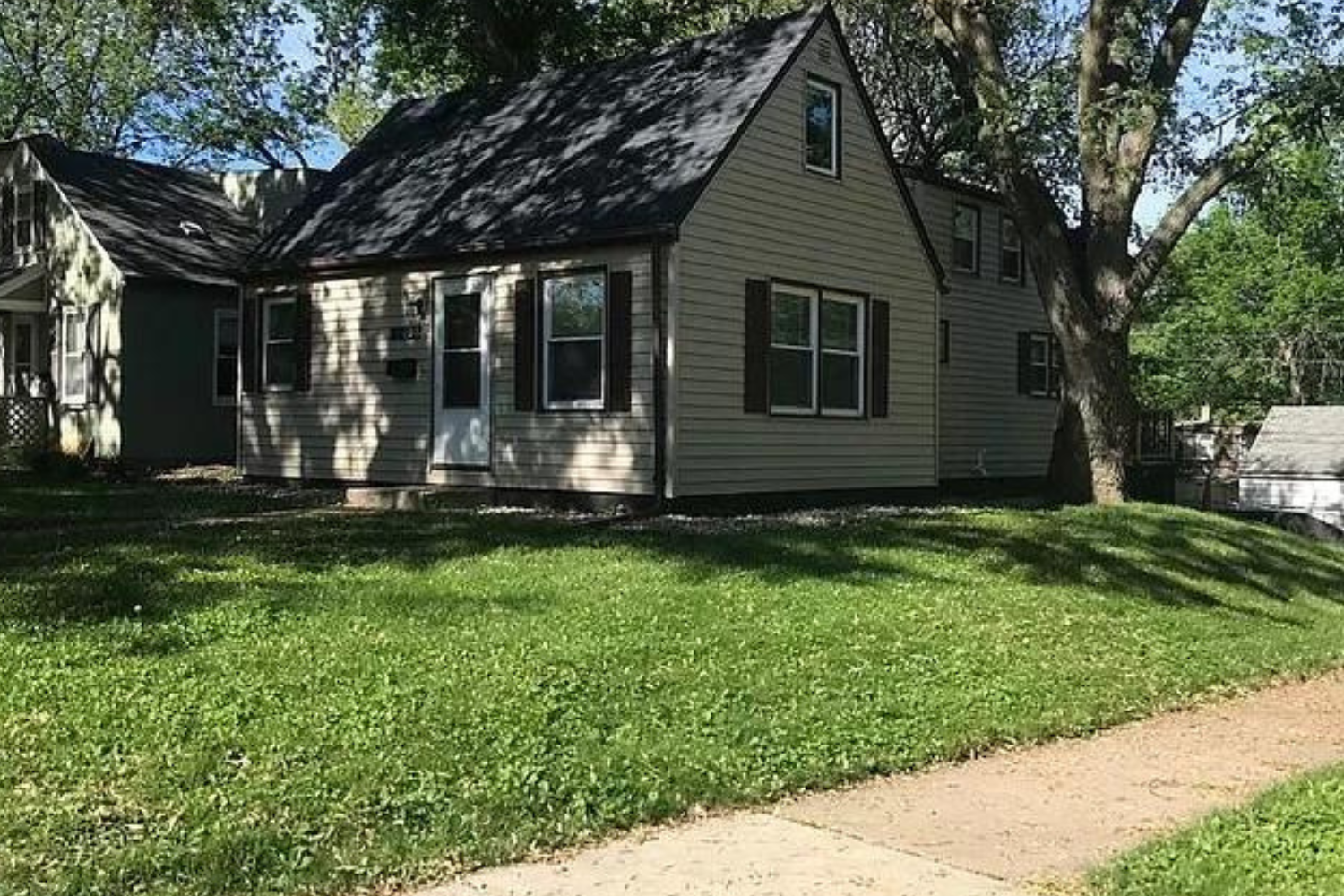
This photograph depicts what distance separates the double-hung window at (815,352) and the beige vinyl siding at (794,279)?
0.19 meters

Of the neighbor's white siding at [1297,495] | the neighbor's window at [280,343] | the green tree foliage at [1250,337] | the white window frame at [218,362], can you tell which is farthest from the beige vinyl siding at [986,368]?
the green tree foliage at [1250,337]

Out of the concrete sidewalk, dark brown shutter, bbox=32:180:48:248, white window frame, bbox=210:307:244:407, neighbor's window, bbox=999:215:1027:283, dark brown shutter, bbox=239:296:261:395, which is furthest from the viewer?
neighbor's window, bbox=999:215:1027:283

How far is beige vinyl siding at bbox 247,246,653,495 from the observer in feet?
49.9

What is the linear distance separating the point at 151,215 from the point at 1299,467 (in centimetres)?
2068

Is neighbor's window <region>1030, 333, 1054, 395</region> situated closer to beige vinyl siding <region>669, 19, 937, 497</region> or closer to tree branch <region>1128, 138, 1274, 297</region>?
beige vinyl siding <region>669, 19, 937, 497</region>

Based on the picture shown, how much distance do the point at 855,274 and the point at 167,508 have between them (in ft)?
28.0

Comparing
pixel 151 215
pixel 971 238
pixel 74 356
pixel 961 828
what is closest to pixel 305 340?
pixel 74 356

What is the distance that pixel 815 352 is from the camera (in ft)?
56.2

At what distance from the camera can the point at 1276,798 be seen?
6.15m

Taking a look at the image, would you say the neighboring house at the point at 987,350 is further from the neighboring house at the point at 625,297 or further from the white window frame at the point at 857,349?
the white window frame at the point at 857,349

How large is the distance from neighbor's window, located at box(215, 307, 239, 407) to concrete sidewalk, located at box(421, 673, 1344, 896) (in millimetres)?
18674

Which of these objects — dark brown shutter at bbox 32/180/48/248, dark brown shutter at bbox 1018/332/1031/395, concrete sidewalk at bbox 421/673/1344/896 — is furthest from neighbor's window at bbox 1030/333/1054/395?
concrete sidewalk at bbox 421/673/1344/896

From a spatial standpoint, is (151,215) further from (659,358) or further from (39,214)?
(659,358)

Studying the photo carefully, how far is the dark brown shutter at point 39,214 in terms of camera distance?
24453 millimetres
